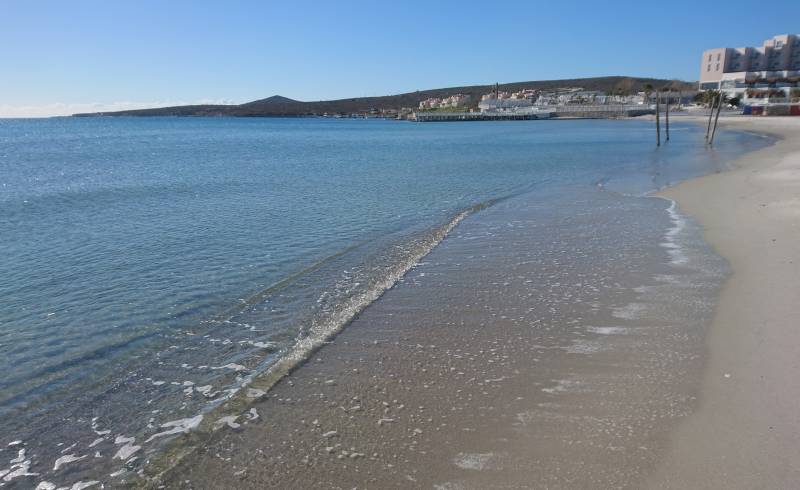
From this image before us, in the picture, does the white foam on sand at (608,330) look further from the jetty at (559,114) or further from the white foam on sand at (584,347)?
the jetty at (559,114)

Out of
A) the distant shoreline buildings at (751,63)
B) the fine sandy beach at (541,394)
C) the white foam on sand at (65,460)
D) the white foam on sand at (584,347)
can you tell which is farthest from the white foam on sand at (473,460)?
the distant shoreline buildings at (751,63)

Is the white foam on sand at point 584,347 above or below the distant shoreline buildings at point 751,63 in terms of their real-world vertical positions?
below

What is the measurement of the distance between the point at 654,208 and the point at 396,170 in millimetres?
21357

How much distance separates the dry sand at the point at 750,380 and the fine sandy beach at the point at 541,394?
2 cm

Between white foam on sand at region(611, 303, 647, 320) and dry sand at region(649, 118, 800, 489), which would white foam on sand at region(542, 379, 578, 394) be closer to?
dry sand at region(649, 118, 800, 489)

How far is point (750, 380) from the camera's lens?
620 cm

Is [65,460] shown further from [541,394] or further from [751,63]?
[751,63]

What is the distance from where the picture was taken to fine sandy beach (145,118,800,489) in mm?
4934

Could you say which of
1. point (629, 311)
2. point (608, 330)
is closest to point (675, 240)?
point (629, 311)

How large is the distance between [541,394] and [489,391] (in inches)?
23.3

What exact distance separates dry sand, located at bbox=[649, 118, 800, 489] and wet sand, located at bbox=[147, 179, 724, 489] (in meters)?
0.24

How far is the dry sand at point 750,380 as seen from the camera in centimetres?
469

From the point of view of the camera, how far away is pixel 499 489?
4633 millimetres

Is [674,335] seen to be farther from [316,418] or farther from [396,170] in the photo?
[396,170]
